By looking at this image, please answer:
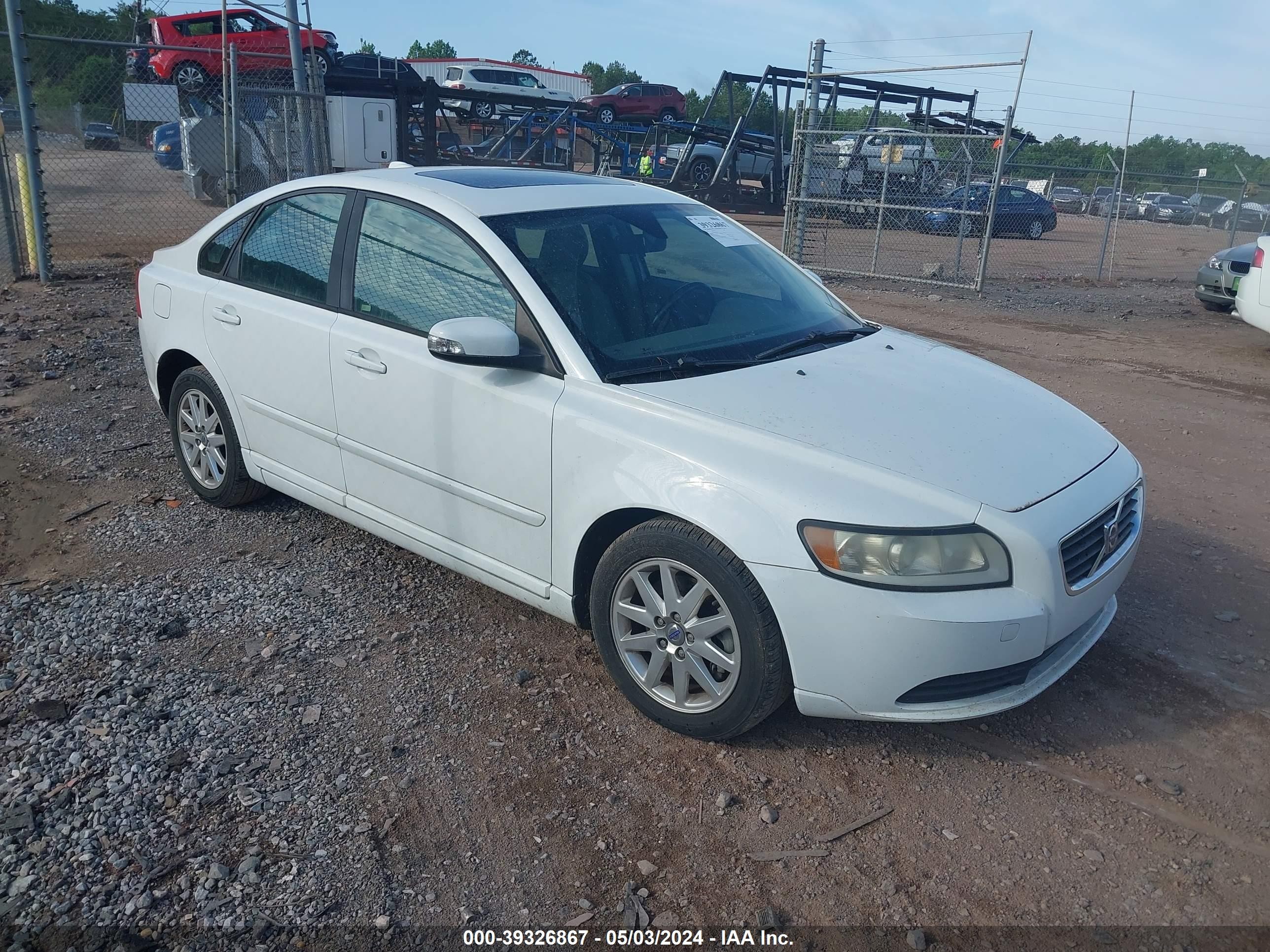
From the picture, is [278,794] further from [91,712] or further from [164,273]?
[164,273]

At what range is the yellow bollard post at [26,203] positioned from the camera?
34.7ft

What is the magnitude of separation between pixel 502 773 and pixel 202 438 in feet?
9.18

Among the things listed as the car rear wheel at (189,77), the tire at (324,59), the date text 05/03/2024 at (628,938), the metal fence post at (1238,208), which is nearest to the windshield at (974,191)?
the metal fence post at (1238,208)

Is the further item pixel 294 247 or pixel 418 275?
pixel 294 247

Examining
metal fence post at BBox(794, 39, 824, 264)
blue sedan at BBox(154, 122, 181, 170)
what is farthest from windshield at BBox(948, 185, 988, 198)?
blue sedan at BBox(154, 122, 181, 170)

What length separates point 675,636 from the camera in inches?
125

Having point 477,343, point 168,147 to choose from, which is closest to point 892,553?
point 477,343

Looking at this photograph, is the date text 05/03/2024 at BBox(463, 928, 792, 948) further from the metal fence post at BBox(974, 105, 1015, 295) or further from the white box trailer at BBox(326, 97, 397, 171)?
the white box trailer at BBox(326, 97, 397, 171)

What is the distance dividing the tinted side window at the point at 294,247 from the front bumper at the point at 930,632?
96.7 inches

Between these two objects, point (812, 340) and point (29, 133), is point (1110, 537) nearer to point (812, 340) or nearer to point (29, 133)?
point (812, 340)

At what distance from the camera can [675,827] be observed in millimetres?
2887

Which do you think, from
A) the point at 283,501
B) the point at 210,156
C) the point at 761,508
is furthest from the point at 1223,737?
the point at 210,156

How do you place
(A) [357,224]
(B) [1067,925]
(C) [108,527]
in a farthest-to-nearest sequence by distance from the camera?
(C) [108,527] → (A) [357,224] → (B) [1067,925]

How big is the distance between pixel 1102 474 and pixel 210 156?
16.6 meters
